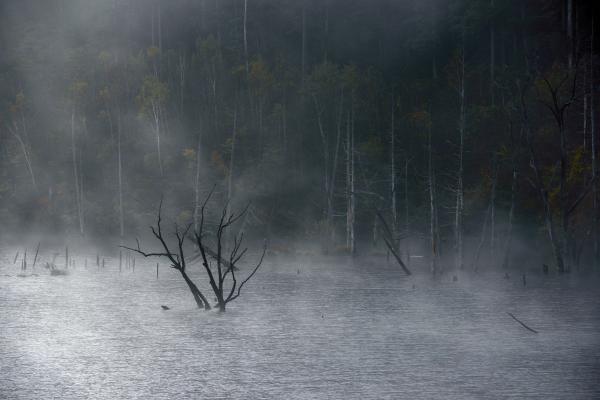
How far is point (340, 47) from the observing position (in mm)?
100000

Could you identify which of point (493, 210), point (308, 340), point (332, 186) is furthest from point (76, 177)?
point (308, 340)

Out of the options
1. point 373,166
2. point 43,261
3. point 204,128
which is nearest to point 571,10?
point 373,166

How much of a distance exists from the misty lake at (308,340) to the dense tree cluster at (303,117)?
16348 mm

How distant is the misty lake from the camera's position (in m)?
24.7

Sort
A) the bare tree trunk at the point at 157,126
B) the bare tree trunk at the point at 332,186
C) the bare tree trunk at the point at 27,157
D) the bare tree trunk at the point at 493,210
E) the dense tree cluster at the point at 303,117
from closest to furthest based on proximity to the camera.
Answer: the bare tree trunk at the point at 493,210
the dense tree cluster at the point at 303,117
the bare tree trunk at the point at 332,186
the bare tree trunk at the point at 157,126
the bare tree trunk at the point at 27,157

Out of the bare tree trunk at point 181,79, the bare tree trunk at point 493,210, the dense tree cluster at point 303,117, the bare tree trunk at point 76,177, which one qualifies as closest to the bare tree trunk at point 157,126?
the dense tree cluster at point 303,117

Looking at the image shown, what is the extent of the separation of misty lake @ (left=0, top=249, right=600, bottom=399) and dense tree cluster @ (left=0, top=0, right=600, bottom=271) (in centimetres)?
1635

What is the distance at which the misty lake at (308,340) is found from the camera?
2466cm

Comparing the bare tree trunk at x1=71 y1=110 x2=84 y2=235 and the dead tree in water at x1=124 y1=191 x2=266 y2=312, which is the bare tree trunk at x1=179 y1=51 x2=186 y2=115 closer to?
the bare tree trunk at x1=71 y1=110 x2=84 y2=235

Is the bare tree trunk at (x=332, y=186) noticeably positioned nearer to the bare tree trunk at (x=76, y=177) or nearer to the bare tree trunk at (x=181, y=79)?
the bare tree trunk at (x=181, y=79)

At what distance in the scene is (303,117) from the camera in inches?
3435

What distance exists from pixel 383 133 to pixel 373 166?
201 inches

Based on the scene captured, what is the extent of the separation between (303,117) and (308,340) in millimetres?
56226

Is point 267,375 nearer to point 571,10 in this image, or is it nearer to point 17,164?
point 571,10
